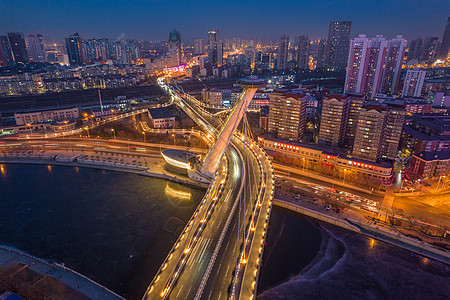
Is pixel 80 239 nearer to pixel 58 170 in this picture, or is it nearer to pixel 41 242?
pixel 41 242

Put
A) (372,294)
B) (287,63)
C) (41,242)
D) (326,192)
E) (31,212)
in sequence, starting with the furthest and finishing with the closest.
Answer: (287,63) → (326,192) → (31,212) → (41,242) → (372,294)

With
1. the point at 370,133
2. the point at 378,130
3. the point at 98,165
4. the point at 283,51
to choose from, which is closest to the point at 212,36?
A: the point at 283,51

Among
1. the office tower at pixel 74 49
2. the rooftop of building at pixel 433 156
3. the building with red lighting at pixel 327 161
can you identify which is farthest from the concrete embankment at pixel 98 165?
the office tower at pixel 74 49

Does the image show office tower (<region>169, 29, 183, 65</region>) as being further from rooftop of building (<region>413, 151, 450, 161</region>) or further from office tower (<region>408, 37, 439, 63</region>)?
rooftop of building (<region>413, 151, 450, 161</region>)

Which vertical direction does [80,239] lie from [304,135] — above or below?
below

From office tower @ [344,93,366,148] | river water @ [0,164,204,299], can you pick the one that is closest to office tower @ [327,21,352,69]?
office tower @ [344,93,366,148]

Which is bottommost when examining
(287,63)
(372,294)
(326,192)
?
(372,294)

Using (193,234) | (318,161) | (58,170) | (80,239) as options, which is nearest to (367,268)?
(193,234)
